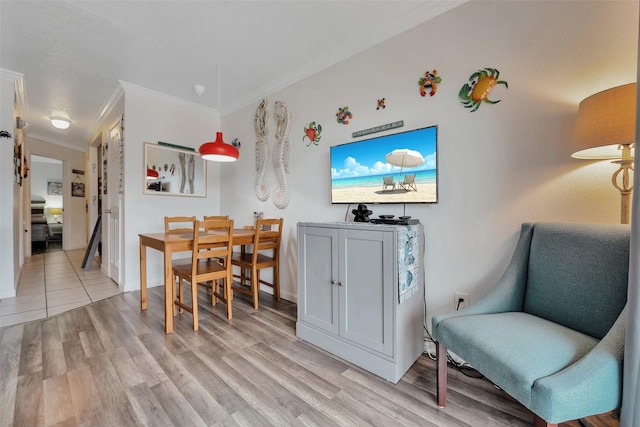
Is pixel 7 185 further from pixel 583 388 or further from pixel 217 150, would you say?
pixel 583 388

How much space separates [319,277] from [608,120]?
1.75m

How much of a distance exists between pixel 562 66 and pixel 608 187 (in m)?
0.71

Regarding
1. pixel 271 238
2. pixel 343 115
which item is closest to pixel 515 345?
pixel 343 115

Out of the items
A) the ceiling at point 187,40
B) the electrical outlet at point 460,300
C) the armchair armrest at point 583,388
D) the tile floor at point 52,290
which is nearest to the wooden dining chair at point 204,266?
the tile floor at point 52,290

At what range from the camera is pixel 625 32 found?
126 cm

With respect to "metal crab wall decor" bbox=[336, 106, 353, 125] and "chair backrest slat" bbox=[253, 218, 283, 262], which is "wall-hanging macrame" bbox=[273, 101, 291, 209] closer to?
"chair backrest slat" bbox=[253, 218, 283, 262]

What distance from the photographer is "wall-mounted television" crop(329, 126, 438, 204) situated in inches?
72.8

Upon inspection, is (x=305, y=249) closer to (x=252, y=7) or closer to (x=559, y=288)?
(x=559, y=288)

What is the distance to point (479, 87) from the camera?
65.6 inches

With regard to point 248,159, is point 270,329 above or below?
below

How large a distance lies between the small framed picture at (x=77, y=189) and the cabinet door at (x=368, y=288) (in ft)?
24.1

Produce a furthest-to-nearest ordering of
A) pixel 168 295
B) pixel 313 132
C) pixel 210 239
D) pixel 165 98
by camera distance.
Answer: pixel 165 98, pixel 313 132, pixel 210 239, pixel 168 295

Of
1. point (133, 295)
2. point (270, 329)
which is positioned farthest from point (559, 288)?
point (133, 295)

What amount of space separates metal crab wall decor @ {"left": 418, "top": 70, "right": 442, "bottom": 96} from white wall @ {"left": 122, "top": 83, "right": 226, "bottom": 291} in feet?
10.5
